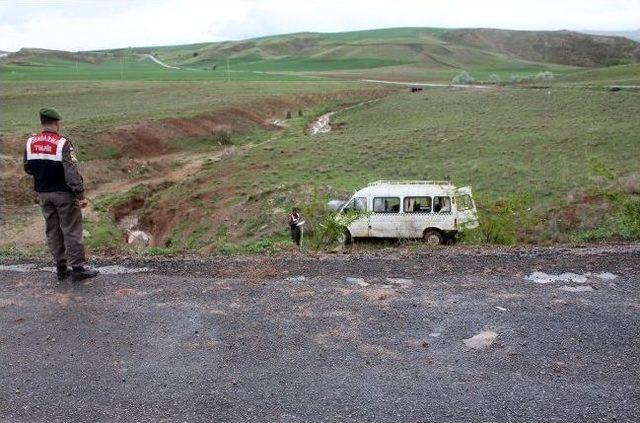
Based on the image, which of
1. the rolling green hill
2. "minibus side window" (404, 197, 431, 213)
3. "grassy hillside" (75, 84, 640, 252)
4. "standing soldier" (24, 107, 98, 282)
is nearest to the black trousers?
"grassy hillside" (75, 84, 640, 252)

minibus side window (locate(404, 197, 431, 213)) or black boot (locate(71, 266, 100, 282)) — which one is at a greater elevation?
black boot (locate(71, 266, 100, 282))

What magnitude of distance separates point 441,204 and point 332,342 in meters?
12.3

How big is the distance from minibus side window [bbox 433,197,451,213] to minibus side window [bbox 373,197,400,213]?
106cm

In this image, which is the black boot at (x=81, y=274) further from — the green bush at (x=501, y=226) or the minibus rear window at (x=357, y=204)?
the minibus rear window at (x=357, y=204)

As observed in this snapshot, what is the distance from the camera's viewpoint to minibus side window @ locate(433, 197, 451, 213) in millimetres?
17422

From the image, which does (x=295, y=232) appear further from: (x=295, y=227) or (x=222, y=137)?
(x=222, y=137)

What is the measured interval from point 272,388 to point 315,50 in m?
185

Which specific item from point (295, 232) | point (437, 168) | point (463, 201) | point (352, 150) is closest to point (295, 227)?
point (295, 232)

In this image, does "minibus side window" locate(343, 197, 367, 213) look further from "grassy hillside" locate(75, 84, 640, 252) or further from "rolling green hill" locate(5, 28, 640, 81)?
"rolling green hill" locate(5, 28, 640, 81)

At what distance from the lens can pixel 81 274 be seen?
305 inches

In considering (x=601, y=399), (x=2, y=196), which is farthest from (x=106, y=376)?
(x=2, y=196)

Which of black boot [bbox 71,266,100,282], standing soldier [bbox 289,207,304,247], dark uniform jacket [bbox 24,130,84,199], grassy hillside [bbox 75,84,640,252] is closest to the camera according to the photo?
dark uniform jacket [bbox 24,130,84,199]

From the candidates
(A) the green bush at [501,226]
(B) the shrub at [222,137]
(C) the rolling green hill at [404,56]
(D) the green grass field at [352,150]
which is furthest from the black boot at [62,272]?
(C) the rolling green hill at [404,56]

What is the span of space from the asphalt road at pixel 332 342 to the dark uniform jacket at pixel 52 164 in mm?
1217
